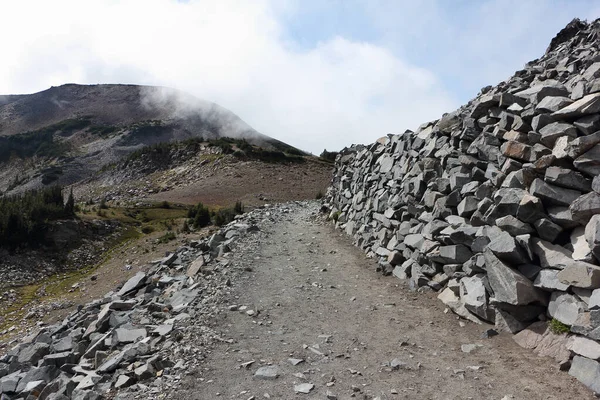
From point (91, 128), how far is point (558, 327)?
399 ft

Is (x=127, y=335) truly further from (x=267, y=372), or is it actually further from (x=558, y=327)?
(x=558, y=327)

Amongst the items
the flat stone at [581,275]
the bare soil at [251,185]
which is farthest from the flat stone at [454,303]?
the bare soil at [251,185]

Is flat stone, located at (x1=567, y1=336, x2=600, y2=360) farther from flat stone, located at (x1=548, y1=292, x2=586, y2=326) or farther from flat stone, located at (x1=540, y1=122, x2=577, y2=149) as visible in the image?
flat stone, located at (x1=540, y1=122, x2=577, y2=149)

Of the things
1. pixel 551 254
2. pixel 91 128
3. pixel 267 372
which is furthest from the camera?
pixel 91 128

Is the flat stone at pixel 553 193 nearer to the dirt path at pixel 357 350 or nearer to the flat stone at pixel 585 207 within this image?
the flat stone at pixel 585 207

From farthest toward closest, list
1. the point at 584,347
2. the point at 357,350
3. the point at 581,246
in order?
1. the point at 357,350
2. the point at 581,246
3. the point at 584,347

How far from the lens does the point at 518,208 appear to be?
784 centimetres

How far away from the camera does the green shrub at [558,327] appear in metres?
6.34

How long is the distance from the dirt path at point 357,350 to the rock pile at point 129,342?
0.59m

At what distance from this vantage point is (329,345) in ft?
24.8

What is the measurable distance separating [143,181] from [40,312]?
4277 centimetres

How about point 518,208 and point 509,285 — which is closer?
point 509,285

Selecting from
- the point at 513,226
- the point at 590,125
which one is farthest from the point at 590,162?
the point at 513,226

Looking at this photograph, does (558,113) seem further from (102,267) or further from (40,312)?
(102,267)
